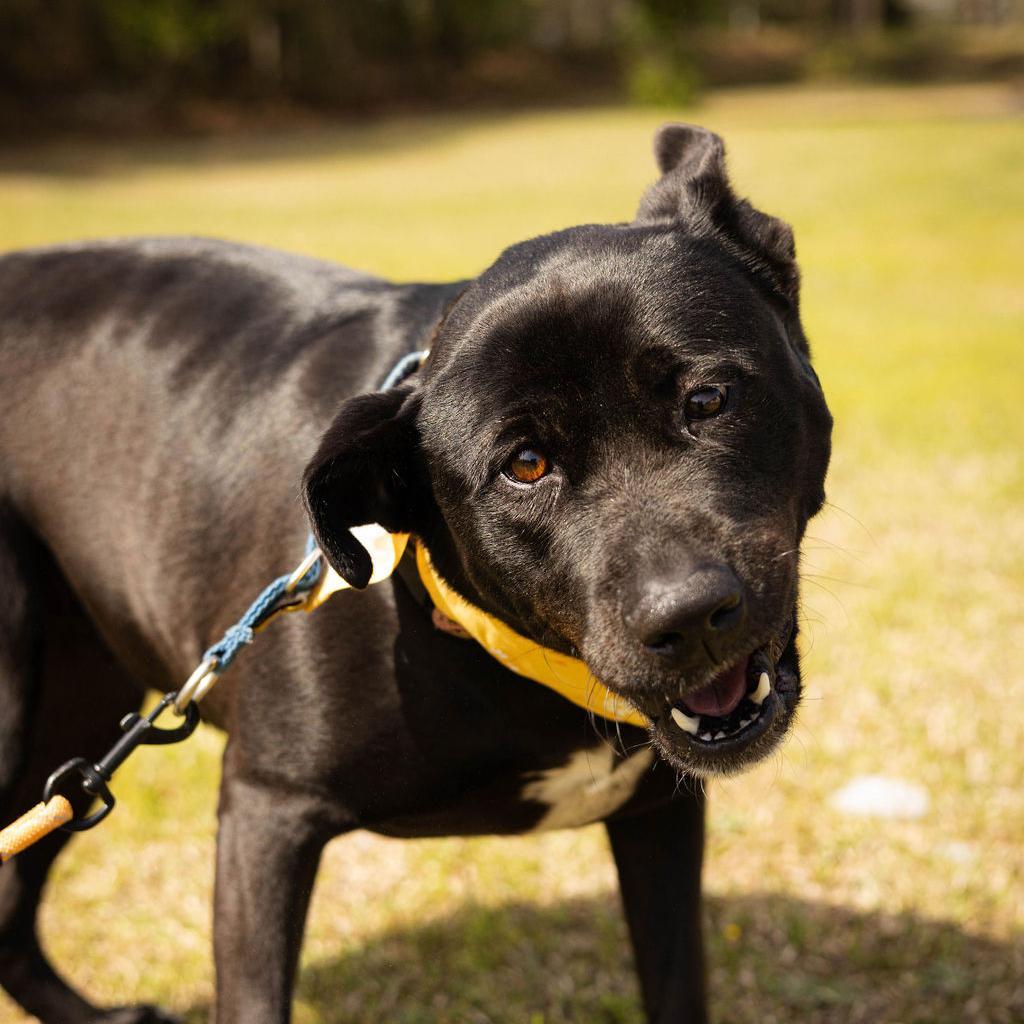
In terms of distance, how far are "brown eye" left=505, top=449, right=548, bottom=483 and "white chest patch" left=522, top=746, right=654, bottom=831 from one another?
57 cm

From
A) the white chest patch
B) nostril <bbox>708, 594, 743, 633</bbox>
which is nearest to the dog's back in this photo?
the white chest patch

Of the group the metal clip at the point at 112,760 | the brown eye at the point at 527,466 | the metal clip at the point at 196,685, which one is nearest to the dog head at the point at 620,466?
the brown eye at the point at 527,466

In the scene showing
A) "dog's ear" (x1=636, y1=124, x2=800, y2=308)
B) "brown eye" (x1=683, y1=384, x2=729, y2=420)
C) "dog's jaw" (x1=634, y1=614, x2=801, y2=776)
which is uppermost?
"dog's ear" (x1=636, y1=124, x2=800, y2=308)

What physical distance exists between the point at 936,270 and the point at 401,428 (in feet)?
43.9

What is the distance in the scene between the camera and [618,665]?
213cm

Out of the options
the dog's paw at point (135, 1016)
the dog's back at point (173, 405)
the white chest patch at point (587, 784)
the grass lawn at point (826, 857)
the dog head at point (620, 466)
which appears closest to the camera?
the dog head at point (620, 466)

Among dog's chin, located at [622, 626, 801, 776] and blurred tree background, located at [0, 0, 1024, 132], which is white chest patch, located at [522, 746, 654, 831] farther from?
blurred tree background, located at [0, 0, 1024, 132]

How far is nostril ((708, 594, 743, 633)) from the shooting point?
2.01m

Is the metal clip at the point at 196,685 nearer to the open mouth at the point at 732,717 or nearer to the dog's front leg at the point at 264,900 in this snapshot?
the dog's front leg at the point at 264,900

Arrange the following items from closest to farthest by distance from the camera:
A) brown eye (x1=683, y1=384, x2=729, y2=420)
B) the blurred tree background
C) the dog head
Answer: the dog head, brown eye (x1=683, y1=384, x2=729, y2=420), the blurred tree background

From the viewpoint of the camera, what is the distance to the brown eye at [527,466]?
7.34ft

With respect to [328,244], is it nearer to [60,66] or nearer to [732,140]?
[732,140]

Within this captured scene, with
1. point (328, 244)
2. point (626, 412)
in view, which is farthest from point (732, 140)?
point (626, 412)

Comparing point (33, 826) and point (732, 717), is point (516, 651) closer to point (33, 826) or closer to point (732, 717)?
point (732, 717)
